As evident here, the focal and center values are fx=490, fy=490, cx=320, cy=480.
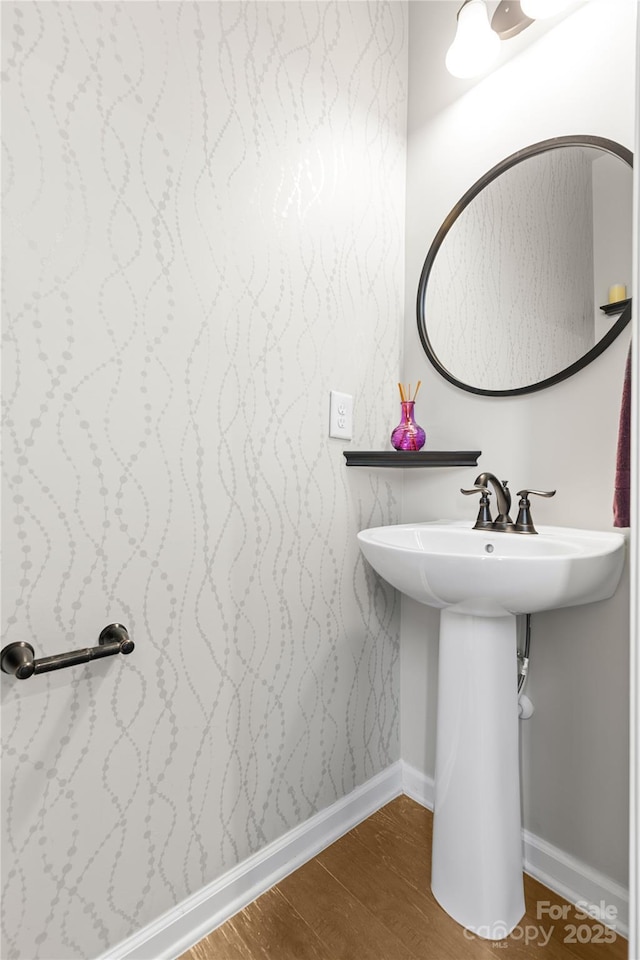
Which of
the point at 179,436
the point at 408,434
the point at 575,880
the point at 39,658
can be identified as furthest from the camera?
the point at 408,434

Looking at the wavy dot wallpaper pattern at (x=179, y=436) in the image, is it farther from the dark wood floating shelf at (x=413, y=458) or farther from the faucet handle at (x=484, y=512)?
the faucet handle at (x=484, y=512)

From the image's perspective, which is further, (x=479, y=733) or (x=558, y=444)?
(x=558, y=444)

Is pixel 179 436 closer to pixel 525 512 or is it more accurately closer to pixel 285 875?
pixel 525 512

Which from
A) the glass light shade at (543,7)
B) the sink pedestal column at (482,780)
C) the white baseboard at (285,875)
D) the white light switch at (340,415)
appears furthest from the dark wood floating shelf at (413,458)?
the glass light shade at (543,7)

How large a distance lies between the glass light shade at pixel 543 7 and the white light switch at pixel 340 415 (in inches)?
38.8

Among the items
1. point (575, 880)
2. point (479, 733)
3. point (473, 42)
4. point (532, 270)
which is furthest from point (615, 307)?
point (575, 880)

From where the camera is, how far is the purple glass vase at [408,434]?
1.38 m

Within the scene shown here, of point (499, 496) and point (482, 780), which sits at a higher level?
point (499, 496)

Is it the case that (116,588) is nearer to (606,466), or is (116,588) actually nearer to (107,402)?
(107,402)

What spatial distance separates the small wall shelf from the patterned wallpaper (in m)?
0.03

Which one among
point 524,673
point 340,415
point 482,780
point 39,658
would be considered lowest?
point 482,780

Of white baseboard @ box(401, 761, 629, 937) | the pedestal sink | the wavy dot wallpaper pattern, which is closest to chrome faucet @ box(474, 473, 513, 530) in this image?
the pedestal sink

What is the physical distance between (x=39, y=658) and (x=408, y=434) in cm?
101

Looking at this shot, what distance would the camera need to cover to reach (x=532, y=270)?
1.24m
